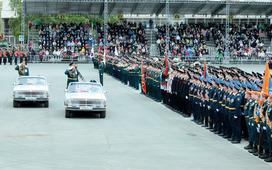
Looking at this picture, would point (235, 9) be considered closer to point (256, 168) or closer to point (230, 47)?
point (230, 47)

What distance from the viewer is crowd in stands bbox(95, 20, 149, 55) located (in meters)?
63.6

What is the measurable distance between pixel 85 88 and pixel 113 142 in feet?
21.1

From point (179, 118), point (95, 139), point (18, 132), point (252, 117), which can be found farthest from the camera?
point (179, 118)

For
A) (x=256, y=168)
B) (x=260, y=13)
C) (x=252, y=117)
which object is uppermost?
(x=260, y=13)

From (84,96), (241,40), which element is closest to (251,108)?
(84,96)

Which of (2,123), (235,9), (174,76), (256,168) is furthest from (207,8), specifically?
(256,168)

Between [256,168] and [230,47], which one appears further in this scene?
[230,47]

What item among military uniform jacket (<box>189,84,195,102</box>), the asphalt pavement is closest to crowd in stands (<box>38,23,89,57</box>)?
the asphalt pavement

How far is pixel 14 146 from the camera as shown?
14586 mm

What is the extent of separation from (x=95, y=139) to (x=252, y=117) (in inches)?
184

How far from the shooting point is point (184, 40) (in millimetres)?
66750

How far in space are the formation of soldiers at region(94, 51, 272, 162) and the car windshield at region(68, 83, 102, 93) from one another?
10.7 ft

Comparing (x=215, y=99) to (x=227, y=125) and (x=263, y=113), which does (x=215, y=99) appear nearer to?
(x=227, y=125)

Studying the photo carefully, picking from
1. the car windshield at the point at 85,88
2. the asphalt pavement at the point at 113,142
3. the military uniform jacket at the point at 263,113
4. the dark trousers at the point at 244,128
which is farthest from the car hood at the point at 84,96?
the military uniform jacket at the point at 263,113
